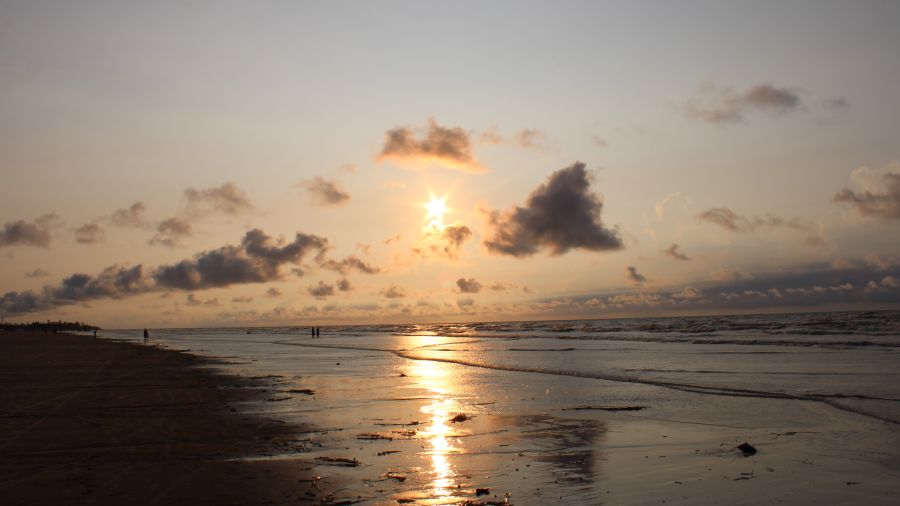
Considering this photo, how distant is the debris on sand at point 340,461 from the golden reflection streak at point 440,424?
1.56 meters

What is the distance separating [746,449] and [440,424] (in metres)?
7.68

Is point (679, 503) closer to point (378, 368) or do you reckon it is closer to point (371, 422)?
point (371, 422)

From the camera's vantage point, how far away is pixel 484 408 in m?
21.2

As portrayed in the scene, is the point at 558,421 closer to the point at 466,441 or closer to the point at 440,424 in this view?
the point at 440,424

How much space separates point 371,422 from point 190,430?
4729 millimetres

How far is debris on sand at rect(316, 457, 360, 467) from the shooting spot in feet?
41.3

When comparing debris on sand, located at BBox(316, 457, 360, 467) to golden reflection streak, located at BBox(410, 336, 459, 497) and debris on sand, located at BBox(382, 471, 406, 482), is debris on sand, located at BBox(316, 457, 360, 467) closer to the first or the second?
debris on sand, located at BBox(382, 471, 406, 482)

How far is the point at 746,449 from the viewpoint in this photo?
13844 millimetres

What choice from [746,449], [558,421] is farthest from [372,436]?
[746,449]

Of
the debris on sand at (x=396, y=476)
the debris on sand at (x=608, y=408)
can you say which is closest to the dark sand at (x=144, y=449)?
the debris on sand at (x=396, y=476)

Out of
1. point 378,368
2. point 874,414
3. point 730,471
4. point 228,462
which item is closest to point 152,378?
point 378,368

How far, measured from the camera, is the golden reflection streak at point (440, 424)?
1131 cm

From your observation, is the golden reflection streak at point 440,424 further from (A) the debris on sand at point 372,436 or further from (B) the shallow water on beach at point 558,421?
(A) the debris on sand at point 372,436

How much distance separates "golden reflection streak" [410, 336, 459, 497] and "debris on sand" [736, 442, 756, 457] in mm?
6139
